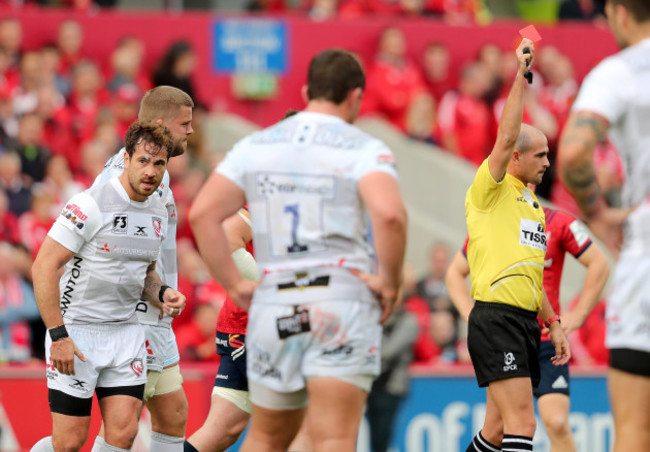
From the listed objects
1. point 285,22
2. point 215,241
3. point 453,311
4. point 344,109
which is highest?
point 285,22

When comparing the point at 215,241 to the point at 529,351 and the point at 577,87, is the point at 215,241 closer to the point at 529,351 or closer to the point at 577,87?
the point at 529,351

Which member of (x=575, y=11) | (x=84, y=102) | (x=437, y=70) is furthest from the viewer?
(x=575, y=11)

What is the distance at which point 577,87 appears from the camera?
17.9m

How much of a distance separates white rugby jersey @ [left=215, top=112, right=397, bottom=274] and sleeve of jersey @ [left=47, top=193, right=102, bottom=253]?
1444mm

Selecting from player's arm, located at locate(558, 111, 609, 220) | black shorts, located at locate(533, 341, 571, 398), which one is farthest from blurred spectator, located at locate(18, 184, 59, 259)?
player's arm, located at locate(558, 111, 609, 220)

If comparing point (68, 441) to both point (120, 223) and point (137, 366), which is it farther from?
point (120, 223)

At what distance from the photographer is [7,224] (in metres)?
12.6

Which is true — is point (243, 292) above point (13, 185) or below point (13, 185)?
below

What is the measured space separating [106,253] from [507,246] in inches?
99.9

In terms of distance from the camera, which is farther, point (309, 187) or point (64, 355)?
point (64, 355)

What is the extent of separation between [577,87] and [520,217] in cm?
1150

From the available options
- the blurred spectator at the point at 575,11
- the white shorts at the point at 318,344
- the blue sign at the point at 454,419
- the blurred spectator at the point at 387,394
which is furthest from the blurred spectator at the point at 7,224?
the blurred spectator at the point at 575,11

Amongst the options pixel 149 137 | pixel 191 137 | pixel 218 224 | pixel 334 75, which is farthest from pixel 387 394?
pixel 334 75

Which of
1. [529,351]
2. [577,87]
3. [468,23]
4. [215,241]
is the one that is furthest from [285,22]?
[215,241]
